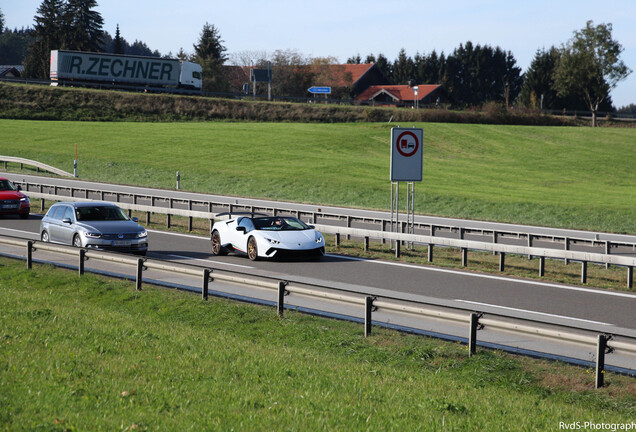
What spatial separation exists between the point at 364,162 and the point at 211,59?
65761 mm

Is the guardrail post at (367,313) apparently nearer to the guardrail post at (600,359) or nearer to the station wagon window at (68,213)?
the guardrail post at (600,359)

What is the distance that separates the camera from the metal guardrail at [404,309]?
27.0 feet

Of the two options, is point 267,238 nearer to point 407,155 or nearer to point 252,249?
point 252,249

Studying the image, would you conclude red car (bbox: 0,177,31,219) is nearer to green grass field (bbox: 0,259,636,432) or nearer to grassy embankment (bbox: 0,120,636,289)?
grassy embankment (bbox: 0,120,636,289)

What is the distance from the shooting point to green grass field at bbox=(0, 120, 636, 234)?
122ft

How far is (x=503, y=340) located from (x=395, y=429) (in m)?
3.93

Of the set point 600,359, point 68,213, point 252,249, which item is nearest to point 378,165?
point 252,249

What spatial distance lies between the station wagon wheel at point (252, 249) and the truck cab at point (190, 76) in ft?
227

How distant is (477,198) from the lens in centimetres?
3756

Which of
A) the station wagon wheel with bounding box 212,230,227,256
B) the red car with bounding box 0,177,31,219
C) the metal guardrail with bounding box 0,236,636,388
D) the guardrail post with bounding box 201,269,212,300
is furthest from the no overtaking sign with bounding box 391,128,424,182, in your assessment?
the red car with bounding box 0,177,31,219

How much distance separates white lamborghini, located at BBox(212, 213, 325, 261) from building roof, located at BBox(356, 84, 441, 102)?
319 feet

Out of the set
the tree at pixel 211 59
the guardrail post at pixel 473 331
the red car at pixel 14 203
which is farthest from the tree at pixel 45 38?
the guardrail post at pixel 473 331

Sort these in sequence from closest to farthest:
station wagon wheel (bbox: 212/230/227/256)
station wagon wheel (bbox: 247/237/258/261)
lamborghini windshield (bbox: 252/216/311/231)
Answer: station wagon wheel (bbox: 247/237/258/261) → lamborghini windshield (bbox: 252/216/311/231) → station wagon wheel (bbox: 212/230/227/256)

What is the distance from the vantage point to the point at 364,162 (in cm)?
5297
